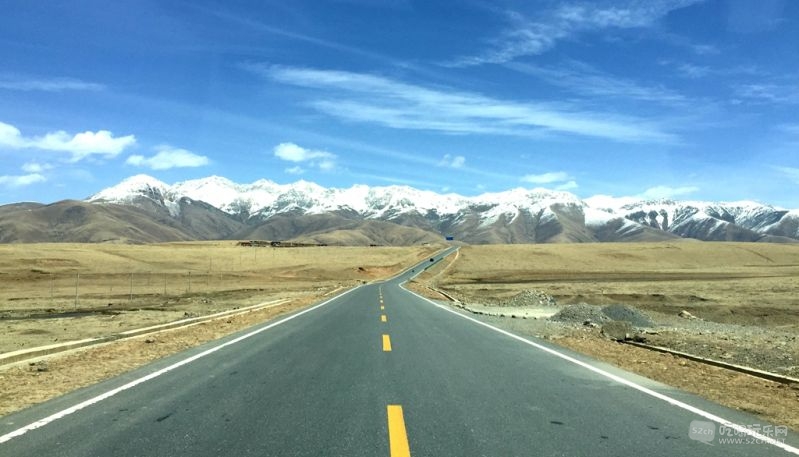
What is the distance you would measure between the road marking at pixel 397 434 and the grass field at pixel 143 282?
13.5 metres

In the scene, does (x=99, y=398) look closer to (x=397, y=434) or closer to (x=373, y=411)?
(x=373, y=411)

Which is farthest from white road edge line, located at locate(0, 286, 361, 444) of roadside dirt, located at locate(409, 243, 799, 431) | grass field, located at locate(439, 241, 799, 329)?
grass field, located at locate(439, 241, 799, 329)

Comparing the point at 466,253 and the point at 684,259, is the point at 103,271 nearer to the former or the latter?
the point at 466,253

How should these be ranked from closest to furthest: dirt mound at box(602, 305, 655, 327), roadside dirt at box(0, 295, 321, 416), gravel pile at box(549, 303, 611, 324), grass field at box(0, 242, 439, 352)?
roadside dirt at box(0, 295, 321, 416) → grass field at box(0, 242, 439, 352) → gravel pile at box(549, 303, 611, 324) → dirt mound at box(602, 305, 655, 327)

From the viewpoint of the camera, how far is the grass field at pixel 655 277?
4138 centimetres

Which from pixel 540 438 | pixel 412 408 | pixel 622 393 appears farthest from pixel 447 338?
pixel 540 438

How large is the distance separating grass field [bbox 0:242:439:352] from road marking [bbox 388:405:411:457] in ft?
44.2

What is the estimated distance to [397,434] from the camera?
686 centimetres

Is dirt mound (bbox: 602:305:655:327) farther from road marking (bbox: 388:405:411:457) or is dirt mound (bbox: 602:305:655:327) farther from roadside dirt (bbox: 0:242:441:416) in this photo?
road marking (bbox: 388:405:411:457)

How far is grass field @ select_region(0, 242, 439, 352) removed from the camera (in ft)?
83.8

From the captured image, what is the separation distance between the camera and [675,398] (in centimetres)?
929

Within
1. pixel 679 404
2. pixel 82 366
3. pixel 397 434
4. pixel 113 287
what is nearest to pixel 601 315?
pixel 679 404

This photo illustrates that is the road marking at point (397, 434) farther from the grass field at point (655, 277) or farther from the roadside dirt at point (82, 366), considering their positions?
the grass field at point (655, 277)

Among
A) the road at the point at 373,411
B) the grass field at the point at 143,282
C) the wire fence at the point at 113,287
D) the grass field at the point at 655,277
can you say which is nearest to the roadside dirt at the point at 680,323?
the grass field at the point at 655,277
